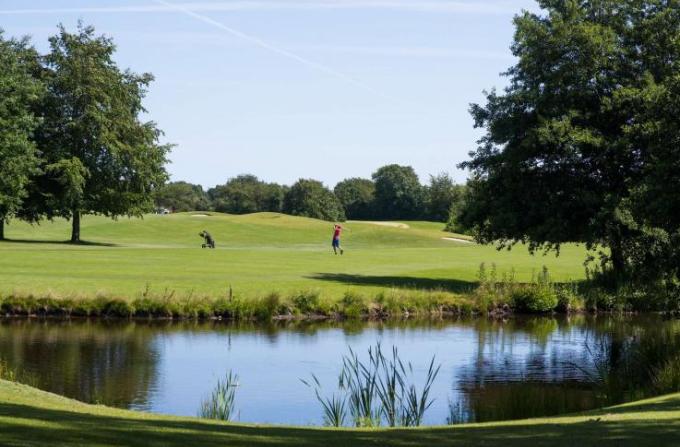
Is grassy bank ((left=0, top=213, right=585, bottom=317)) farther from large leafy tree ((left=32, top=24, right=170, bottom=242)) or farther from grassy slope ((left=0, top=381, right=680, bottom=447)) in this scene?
grassy slope ((left=0, top=381, right=680, bottom=447))

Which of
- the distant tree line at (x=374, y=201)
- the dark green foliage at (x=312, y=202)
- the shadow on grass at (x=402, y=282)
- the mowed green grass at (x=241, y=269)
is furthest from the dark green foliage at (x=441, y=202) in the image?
the shadow on grass at (x=402, y=282)

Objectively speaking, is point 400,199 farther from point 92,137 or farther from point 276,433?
point 276,433

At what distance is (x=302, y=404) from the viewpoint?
73.9 feet

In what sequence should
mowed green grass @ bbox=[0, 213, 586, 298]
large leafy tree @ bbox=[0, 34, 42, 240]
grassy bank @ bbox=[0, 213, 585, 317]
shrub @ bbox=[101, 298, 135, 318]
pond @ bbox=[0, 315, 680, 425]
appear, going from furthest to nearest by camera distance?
large leafy tree @ bbox=[0, 34, 42, 240]
mowed green grass @ bbox=[0, 213, 586, 298]
grassy bank @ bbox=[0, 213, 585, 317]
shrub @ bbox=[101, 298, 135, 318]
pond @ bbox=[0, 315, 680, 425]

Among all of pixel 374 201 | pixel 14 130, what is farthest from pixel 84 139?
pixel 374 201

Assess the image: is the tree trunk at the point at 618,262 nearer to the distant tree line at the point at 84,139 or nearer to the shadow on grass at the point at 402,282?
the shadow on grass at the point at 402,282

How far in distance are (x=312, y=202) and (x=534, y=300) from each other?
139 m

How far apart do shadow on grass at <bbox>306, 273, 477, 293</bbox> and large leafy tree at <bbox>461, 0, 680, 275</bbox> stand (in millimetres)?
3302

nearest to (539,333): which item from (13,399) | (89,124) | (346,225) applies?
(13,399)

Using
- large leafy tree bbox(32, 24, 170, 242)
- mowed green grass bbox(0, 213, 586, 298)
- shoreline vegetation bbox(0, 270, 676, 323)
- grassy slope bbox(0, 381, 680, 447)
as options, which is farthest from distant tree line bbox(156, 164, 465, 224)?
grassy slope bbox(0, 381, 680, 447)

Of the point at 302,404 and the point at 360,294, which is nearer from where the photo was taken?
the point at 302,404

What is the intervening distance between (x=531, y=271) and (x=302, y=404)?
111 ft

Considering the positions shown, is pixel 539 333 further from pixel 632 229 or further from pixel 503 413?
pixel 503 413

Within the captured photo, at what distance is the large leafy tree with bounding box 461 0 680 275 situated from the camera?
41.3 meters
